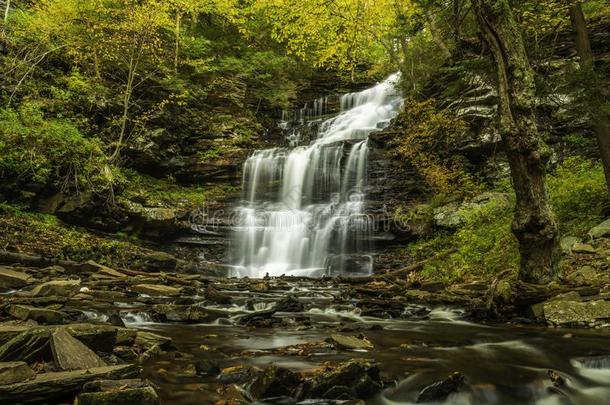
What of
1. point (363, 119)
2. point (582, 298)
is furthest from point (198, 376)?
point (363, 119)

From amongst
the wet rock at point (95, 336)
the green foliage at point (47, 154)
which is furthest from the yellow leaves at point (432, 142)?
the wet rock at point (95, 336)

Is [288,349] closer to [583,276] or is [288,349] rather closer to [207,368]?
[207,368]

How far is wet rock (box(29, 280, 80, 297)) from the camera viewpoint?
7.07m

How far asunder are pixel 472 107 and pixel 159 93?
42.3 ft

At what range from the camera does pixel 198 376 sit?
389 centimetres

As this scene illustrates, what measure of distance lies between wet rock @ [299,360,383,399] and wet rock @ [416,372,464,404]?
14.1 inches

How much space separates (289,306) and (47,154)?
981 centimetres

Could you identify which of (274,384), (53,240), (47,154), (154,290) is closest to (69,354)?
(274,384)

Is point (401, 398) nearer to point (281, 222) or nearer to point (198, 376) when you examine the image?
point (198, 376)

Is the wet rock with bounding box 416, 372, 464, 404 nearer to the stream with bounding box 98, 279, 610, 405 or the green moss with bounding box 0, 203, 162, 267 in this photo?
the stream with bounding box 98, 279, 610, 405

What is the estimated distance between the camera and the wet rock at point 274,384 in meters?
3.40

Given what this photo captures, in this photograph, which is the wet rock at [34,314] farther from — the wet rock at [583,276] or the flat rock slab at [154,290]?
the wet rock at [583,276]

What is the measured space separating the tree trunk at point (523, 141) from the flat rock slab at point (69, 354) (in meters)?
6.15

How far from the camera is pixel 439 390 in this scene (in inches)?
142
